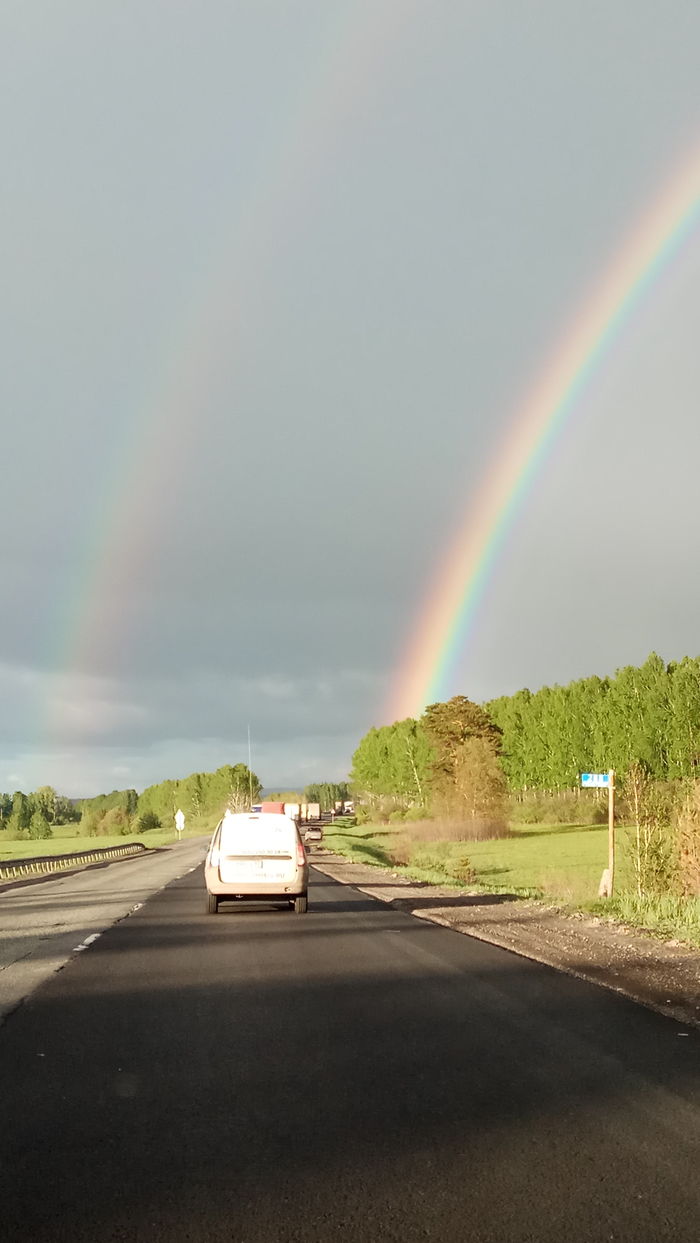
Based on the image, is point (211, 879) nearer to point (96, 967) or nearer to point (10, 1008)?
point (96, 967)

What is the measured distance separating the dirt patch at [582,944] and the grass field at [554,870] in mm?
626

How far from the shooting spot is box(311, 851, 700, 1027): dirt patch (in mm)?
10469

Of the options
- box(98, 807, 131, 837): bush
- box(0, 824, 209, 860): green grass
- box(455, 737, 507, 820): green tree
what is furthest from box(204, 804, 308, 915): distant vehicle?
box(98, 807, 131, 837): bush

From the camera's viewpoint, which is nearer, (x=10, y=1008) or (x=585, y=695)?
(x=10, y=1008)

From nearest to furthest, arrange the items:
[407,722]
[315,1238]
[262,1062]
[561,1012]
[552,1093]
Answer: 1. [315,1238]
2. [552,1093]
3. [262,1062]
4. [561,1012]
5. [407,722]

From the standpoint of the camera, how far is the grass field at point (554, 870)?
55.8 ft

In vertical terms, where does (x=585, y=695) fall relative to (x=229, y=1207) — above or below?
above

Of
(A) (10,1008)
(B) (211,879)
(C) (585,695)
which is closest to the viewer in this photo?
(A) (10,1008)

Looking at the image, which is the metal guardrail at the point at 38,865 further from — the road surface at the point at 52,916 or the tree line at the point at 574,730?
the tree line at the point at 574,730

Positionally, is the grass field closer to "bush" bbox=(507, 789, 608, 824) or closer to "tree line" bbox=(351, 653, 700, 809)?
"bush" bbox=(507, 789, 608, 824)

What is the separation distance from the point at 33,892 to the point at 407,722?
130m

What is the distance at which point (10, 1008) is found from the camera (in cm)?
1038

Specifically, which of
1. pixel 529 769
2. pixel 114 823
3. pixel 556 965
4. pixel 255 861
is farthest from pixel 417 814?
pixel 556 965

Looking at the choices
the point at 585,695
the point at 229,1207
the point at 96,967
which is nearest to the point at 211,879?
the point at 96,967
